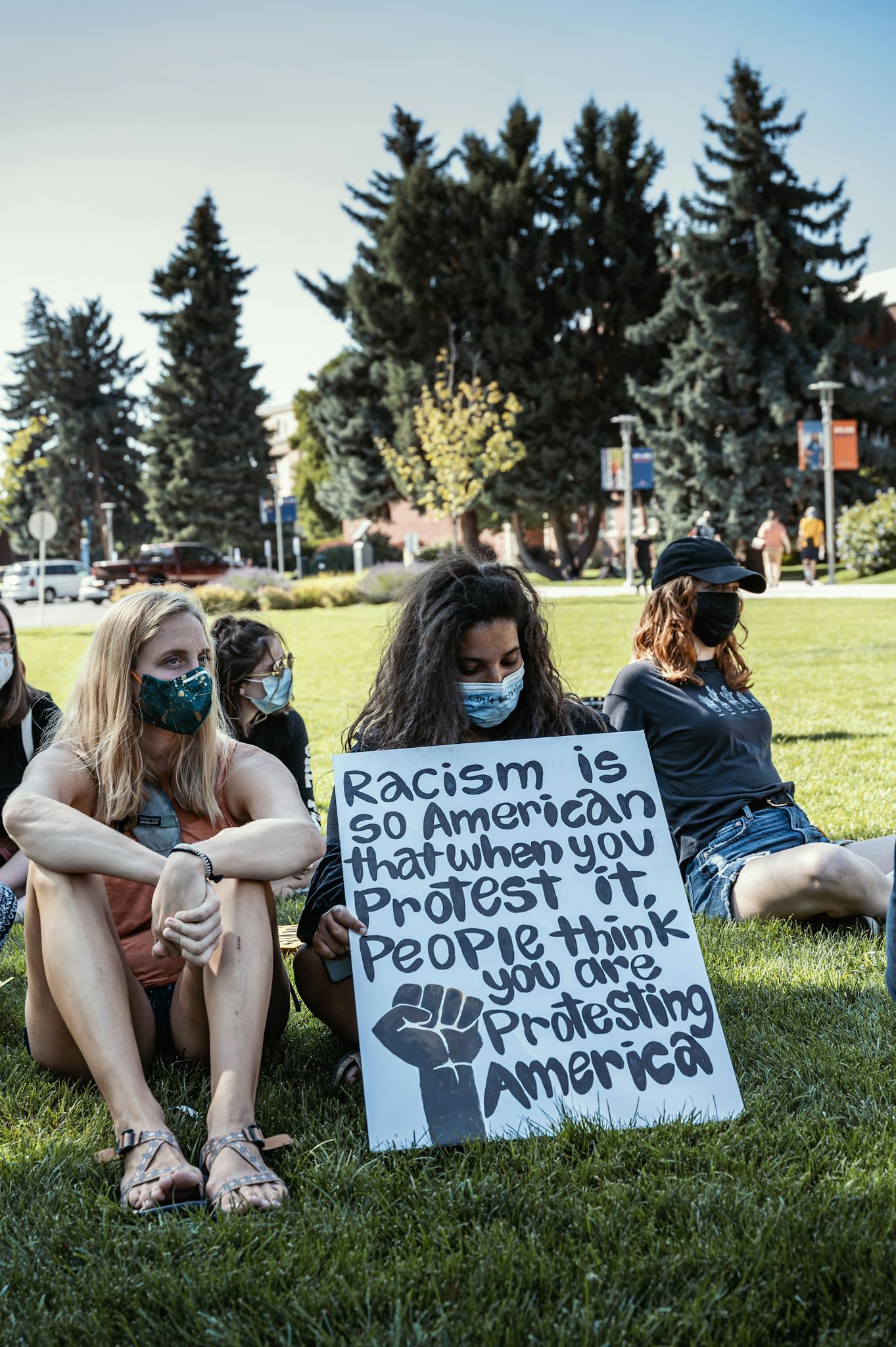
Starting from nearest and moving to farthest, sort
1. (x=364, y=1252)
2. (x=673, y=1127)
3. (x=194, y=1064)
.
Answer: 1. (x=364, y=1252)
2. (x=673, y=1127)
3. (x=194, y=1064)

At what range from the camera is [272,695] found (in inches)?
Result: 209

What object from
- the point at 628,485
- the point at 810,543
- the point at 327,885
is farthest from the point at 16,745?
the point at 628,485

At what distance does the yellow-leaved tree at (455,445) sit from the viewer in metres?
41.4

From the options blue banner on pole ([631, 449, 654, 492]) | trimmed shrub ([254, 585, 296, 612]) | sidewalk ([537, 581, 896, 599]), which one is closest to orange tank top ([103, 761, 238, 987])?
sidewalk ([537, 581, 896, 599])

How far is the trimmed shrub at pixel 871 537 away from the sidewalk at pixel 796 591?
4.01ft

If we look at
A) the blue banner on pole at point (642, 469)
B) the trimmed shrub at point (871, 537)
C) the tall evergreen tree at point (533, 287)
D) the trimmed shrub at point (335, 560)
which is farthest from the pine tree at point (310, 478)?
the trimmed shrub at point (871, 537)

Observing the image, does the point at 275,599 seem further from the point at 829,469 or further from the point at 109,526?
the point at 109,526

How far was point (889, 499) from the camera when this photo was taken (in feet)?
105

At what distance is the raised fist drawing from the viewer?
9.41ft

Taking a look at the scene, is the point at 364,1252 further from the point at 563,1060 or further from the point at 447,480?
the point at 447,480

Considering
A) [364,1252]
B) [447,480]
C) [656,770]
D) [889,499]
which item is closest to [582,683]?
[656,770]

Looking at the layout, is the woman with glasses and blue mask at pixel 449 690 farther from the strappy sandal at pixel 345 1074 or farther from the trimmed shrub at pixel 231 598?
the trimmed shrub at pixel 231 598

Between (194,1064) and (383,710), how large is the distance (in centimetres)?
113

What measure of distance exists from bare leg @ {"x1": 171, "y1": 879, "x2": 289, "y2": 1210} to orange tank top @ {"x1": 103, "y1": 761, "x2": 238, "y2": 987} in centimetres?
19
